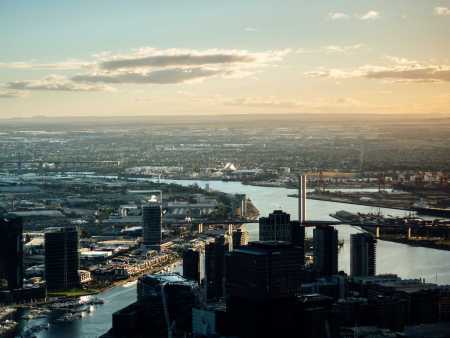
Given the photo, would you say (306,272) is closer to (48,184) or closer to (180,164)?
(48,184)

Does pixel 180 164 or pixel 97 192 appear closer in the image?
pixel 97 192

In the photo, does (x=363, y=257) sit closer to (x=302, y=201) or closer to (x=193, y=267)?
(x=193, y=267)

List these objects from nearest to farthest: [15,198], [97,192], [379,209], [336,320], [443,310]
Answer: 1. [336,320]
2. [443,310]
3. [379,209]
4. [15,198]
5. [97,192]

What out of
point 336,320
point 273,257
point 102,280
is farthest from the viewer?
point 102,280

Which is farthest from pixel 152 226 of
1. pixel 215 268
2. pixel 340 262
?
pixel 215 268

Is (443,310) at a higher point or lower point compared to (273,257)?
lower

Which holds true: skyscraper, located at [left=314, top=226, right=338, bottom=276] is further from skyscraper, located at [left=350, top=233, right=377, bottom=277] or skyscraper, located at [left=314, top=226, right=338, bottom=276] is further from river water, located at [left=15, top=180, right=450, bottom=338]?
river water, located at [left=15, top=180, right=450, bottom=338]

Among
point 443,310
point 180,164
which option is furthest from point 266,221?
point 180,164

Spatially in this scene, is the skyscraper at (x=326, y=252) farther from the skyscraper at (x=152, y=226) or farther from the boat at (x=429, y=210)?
the skyscraper at (x=152, y=226)
